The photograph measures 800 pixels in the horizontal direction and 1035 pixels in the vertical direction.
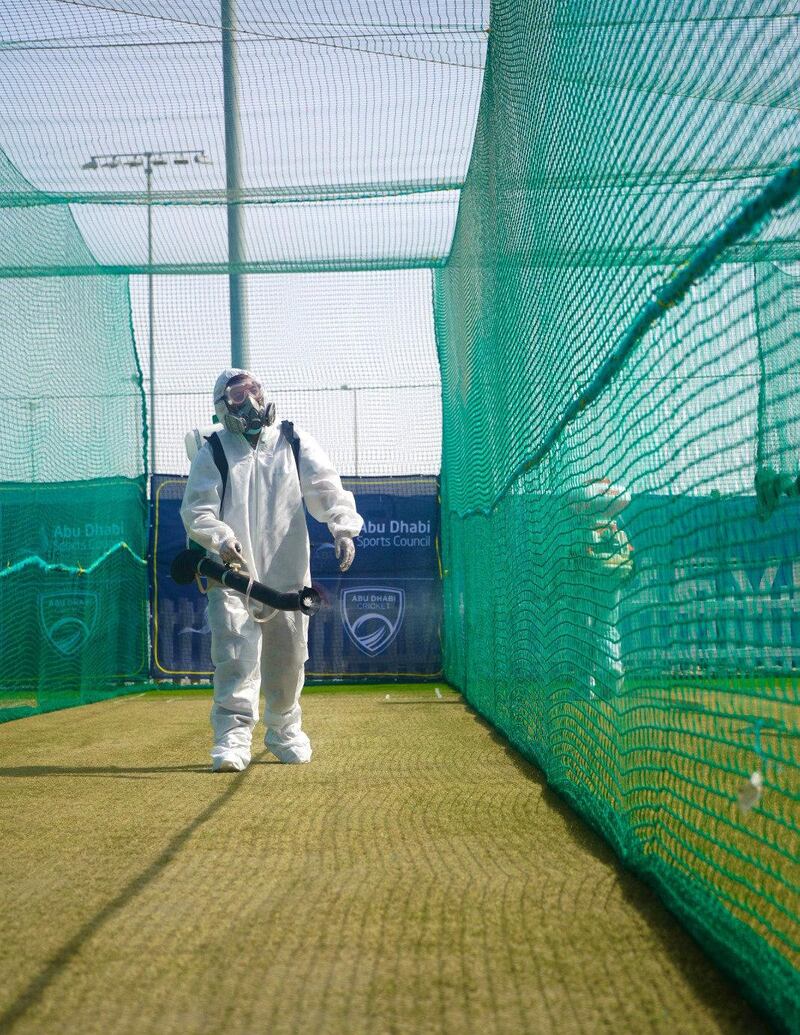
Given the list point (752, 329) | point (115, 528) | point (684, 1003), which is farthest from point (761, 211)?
point (115, 528)

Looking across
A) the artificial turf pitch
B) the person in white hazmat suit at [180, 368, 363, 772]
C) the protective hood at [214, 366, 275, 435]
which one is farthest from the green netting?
the protective hood at [214, 366, 275, 435]

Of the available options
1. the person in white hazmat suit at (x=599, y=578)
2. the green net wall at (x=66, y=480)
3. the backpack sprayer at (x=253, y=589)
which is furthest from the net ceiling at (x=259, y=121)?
the person in white hazmat suit at (x=599, y=578)

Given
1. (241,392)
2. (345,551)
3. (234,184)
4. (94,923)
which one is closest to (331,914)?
(94,923)

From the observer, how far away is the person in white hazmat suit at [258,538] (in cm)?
495

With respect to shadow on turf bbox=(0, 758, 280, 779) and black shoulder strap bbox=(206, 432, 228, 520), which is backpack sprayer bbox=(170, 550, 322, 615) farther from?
shadow on turf bbox=(0, 758, 280, 779)

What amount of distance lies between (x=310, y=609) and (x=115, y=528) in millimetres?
4974

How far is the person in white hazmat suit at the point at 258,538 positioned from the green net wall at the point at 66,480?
268cm

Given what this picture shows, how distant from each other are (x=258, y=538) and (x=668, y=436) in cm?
279

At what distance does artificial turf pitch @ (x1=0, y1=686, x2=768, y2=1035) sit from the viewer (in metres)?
1.92

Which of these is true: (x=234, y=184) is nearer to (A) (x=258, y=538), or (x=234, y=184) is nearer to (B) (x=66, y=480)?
(B) (x=66, y=480)

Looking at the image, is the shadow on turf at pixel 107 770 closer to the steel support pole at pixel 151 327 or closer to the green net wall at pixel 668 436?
the green net wall at pixel 668 436

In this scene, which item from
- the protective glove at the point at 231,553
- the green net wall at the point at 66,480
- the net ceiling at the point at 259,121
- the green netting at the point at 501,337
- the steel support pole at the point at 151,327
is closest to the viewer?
the green netting at the point at 501,337

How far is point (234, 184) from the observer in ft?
27.8

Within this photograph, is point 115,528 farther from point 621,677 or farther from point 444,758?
point 621,677
